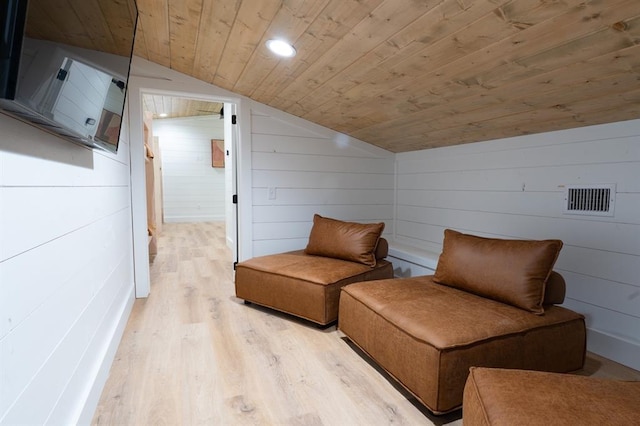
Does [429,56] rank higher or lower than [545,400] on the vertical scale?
higher

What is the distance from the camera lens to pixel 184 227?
7.64 meters

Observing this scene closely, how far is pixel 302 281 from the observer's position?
7.85 ft

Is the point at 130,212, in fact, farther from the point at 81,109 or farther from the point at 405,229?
the point at 405,229

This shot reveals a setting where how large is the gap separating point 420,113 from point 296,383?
198 centimetres

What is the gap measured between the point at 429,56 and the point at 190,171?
788cm

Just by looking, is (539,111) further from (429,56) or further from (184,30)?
(184,30)

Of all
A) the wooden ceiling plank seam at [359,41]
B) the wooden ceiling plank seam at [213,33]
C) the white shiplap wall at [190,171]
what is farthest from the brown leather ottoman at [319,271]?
the white shiplap wall at [190,171]

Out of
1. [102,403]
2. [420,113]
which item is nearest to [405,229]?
[420,113]

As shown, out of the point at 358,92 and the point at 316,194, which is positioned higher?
the point at 358,92

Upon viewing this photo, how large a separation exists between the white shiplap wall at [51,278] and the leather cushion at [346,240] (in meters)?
1.58

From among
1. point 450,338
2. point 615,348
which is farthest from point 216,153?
point 615,348

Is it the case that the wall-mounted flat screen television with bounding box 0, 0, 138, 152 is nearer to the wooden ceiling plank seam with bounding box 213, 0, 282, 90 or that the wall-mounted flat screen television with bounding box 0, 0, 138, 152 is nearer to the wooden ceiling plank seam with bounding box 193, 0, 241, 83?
the wooden ceiling plank seam with bounding box 193, 0, 241, 83

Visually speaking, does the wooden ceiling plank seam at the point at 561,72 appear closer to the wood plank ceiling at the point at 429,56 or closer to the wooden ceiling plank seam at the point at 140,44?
the wood plank ceiling at the point at 429,56

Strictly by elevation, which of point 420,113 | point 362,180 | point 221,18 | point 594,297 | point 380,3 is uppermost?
point 221,18
